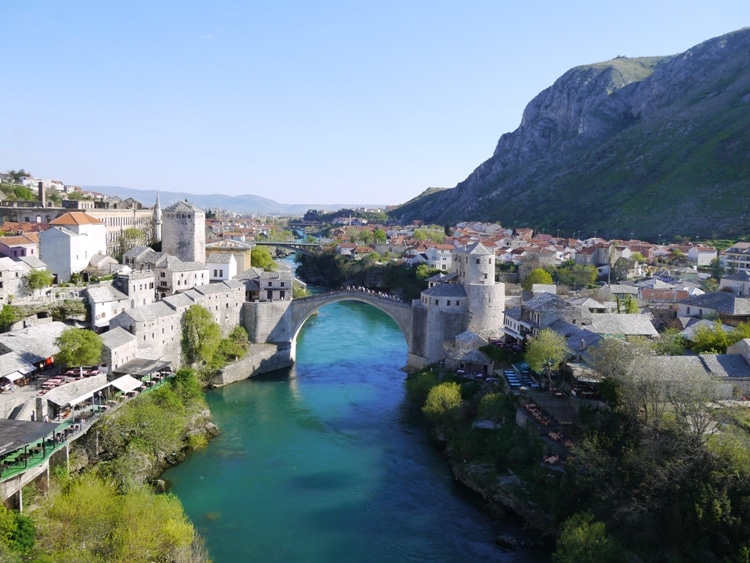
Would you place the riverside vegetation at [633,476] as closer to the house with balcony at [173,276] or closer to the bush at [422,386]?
the bush at [422,386]

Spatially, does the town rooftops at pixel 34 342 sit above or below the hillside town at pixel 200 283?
below

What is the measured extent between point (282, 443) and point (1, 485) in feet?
37.0

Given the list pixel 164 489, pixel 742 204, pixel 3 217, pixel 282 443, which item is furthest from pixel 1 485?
pixel 742 204

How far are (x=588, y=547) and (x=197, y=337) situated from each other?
2216 centimetres

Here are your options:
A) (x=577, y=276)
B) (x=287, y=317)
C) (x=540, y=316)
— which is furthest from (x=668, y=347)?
(x=577, y=276)

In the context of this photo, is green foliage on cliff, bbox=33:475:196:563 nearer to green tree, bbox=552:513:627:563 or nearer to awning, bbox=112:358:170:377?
awning, bbox=112:358:170:377

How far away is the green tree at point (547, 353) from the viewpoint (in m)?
24.1

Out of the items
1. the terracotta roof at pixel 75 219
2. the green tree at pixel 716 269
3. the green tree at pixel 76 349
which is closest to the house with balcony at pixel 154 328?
the green tree at pixel 76 349

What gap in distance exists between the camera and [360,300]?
38688 mm

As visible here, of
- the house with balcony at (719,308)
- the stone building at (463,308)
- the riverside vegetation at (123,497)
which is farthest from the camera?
the stone building at (463,308)

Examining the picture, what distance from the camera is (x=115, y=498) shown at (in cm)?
1761

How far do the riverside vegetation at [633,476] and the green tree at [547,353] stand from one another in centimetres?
267

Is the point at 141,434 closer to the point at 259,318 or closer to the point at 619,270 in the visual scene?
the point at 259,318

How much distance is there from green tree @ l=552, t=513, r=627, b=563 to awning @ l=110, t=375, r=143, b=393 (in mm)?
16568
